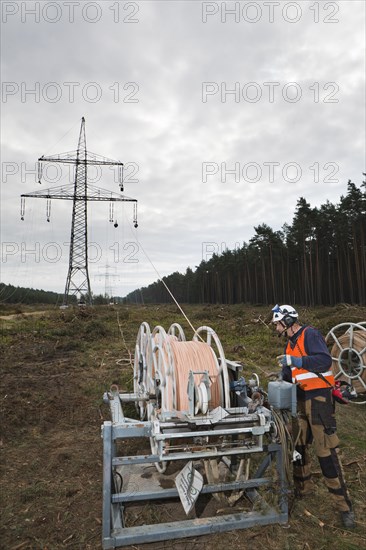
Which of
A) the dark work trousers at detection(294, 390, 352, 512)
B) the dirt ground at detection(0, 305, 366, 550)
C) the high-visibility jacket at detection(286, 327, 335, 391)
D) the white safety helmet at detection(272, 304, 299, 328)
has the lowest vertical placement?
the dirt ground at detection(0, 305, 366, 550)

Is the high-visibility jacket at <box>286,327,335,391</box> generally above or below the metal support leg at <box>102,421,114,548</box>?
above

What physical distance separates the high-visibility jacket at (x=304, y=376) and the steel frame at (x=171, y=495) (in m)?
0.78

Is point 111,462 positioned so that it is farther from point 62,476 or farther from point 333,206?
point 333,206

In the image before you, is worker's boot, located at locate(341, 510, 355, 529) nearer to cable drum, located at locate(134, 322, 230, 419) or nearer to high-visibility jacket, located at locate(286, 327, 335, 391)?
high-visibility jacket, located at locate(286, 327, 335, 391)

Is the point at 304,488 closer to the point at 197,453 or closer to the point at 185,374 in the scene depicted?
the point at 197,453

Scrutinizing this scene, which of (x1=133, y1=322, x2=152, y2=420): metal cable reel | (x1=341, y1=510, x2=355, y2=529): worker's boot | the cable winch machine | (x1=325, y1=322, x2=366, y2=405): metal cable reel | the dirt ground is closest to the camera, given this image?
the cable winch machine

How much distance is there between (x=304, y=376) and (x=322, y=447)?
2.74 ft

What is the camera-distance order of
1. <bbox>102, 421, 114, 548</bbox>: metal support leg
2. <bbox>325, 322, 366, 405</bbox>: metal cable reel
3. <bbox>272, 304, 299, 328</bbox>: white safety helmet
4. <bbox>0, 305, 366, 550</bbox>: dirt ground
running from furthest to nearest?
<bbox>325, 322, 366, 405</bbox>: metal cable reel < <bbox>272, 304, 299, 328</bbox>: white safety helmet < <bbox>0, 305, 366, 550</bbox>: dirt ground < <bbox>102, 421, 114, 548</bbox>: metal support leg

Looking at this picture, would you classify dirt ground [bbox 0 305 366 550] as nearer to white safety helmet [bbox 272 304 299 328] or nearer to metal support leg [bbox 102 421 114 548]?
metal support leg [bbox 102 421 114 548]

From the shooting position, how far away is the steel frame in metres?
4.07

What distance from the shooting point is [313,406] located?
4777 mm

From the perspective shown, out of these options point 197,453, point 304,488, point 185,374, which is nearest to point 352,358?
point 304,488

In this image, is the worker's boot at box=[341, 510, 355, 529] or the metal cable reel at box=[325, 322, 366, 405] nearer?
the worker's boot at box=[341, 510, 355, 529]

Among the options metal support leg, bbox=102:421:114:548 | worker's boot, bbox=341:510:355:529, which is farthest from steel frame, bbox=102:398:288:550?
worker's boot, bbox=341:510:355:529
